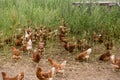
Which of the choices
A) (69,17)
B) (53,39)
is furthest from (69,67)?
(69,17)

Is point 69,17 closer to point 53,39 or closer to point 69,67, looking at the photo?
point 53,39

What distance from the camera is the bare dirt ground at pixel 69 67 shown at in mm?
6598

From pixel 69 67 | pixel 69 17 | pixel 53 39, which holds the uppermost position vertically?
pixel 69 17

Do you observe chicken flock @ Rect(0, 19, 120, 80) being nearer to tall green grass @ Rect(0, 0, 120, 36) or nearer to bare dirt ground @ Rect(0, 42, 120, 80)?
bare dirt ground @ Rect(0, 42, 120, 80)

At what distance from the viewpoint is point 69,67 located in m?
7.09

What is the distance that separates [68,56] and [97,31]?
1.41 meters

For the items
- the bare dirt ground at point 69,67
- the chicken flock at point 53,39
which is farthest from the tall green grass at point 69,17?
the bare dirt ground at point 69,67

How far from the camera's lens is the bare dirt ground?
21.6ft

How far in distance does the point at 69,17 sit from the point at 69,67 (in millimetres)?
2262

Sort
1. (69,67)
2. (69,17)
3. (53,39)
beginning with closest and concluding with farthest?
1. (69,67)
2. (53,39)
3. (69,17)

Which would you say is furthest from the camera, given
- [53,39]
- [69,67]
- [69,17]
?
[69,17]

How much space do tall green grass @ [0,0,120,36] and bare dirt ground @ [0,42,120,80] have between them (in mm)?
944

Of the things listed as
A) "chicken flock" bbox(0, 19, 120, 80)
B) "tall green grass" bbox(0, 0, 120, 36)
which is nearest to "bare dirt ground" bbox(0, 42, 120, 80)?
"chicken flock" bbox(0, 19, 120, 80)

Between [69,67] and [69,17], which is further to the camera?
[69,17]
